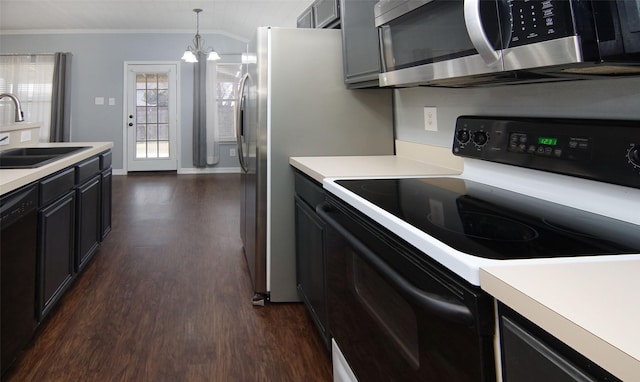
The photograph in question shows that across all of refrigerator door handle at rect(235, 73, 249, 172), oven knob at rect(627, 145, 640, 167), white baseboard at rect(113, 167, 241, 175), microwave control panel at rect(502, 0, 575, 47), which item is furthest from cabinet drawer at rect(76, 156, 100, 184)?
white baseboard at rect(113, 167, 241, 175)

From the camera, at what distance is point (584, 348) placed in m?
0.43

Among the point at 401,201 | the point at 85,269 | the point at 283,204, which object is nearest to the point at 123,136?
the point at 85,269

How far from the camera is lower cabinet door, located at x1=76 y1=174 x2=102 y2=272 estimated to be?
2406 millimetres

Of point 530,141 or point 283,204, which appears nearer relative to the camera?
point 530,141

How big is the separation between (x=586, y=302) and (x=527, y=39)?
0.60 metres

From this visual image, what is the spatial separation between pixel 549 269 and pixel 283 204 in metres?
1.69

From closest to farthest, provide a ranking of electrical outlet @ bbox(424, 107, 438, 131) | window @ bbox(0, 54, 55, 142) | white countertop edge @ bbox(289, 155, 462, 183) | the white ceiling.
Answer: white countertop edge @ bbox(289, 155, 462, 183) < electrical outlet @ bbox(424, 107, 438, 131) < the white ceiling < window @ bbox(0, 54, 55, 142)

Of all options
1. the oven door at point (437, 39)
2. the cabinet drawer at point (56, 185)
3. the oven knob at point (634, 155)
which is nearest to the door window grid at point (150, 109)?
the cabinet drawer at point (56, 185)

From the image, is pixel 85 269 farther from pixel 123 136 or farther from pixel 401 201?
pixel 123 136

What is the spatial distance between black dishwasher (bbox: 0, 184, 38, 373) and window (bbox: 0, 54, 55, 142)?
20.1 ft

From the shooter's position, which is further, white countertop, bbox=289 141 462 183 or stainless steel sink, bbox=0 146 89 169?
stainless steel sink, bbox=0 146 89 169

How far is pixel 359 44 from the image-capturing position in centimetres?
190

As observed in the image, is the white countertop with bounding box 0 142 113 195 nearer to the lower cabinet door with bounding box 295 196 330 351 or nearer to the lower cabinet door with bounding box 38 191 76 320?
the lower cabinet door with bounding box 38 191 76 320

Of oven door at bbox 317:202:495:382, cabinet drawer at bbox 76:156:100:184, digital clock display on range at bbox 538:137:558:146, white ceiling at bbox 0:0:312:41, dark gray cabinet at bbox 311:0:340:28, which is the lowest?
oven door at bbox 317:202:495:382
